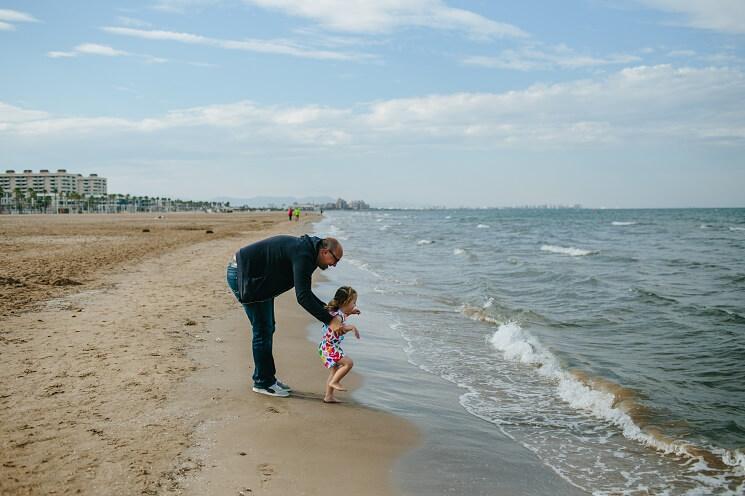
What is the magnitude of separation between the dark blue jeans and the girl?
1.69 ft

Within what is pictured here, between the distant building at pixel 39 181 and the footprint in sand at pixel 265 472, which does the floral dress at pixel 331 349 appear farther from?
the distant building at pixel 39 181

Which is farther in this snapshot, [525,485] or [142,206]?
[142,206]

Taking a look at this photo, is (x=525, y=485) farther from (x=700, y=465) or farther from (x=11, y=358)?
(x=11, y=358)

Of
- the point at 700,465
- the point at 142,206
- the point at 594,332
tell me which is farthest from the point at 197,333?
the point at 142,206

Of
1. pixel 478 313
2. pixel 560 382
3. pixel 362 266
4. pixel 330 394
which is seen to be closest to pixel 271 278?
pixel 330 394

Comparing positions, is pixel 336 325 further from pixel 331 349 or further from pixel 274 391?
pixel 274 391

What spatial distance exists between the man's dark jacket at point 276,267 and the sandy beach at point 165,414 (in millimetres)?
980

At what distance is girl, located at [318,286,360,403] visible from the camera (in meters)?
5.19

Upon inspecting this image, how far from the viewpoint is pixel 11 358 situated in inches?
239

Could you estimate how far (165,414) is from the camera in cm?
473

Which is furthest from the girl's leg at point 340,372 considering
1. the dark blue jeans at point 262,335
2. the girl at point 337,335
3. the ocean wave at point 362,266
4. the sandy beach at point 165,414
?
the ocean wave at point 362,266

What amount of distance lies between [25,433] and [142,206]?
171370 mm

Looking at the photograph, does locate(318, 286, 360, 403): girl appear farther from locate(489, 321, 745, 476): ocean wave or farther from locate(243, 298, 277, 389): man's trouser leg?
locate(489, 321, 745, 476): ocean wave

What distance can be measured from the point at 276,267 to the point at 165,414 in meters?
1.50
